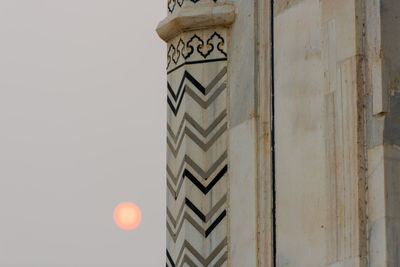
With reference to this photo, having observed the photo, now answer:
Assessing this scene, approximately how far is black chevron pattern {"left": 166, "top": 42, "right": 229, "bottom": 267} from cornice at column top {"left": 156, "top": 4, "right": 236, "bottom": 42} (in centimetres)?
26

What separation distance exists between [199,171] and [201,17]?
98cm

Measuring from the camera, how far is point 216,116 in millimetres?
8086

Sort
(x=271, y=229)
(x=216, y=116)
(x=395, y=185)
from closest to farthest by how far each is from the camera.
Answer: (x=395, y=185), (x=271, y=229), (x=216, y=116)

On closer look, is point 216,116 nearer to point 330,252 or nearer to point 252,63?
point 252,63

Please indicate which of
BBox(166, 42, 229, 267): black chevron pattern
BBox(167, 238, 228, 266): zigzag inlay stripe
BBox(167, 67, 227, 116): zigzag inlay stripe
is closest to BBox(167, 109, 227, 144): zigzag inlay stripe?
BBox(166, 42, 229, 267): black chevron pattern

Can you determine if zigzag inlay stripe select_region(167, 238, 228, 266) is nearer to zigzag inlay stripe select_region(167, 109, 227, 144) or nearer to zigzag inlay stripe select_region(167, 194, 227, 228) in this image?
zigzag inlay stripe select_region(167, 194, 227, 228)

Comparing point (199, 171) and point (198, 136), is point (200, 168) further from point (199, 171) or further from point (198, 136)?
point (198, 136)

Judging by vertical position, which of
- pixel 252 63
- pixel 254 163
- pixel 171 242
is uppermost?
pixel 252 63

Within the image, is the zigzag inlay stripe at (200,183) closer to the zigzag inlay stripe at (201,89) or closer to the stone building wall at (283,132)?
the stone building wall at (283,132)

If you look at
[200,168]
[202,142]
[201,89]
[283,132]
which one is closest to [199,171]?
[200,168]

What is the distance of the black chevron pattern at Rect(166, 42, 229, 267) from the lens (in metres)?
7.97

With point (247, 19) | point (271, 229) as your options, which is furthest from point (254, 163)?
point (247, 19)

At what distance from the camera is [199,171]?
806 cm

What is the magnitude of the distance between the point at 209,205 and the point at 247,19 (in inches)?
46.6
